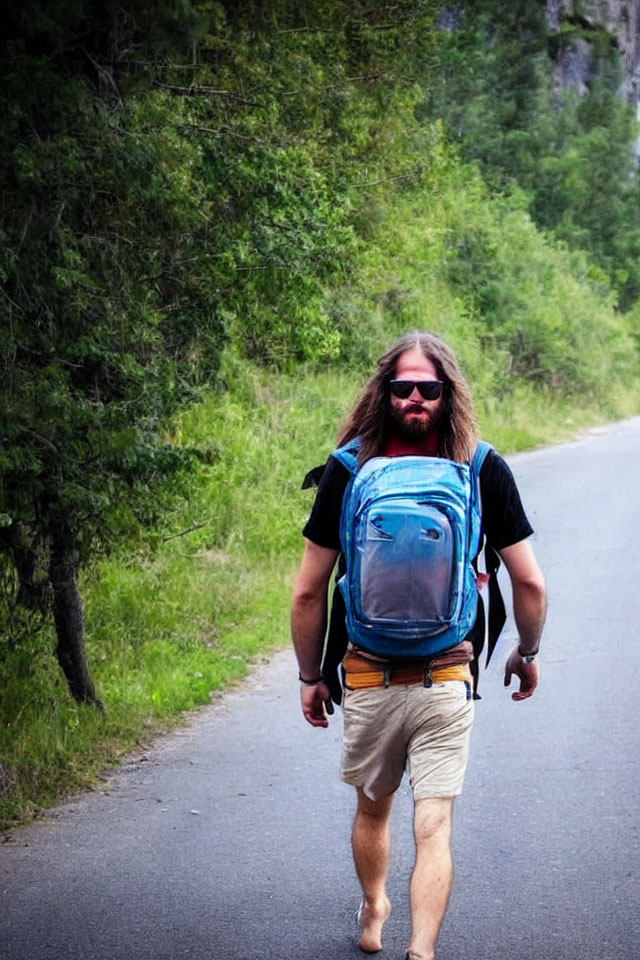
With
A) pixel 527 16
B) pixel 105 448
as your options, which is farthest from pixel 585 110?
pixel 105 448

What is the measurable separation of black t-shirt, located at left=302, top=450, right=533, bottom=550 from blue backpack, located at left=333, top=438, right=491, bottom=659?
3.8 inches

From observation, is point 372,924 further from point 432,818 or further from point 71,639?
point 71,639

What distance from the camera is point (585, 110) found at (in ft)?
164

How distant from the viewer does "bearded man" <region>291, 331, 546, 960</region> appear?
13.6ft

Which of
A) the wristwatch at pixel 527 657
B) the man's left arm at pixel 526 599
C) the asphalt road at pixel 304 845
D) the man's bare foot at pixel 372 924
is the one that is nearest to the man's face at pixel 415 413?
the man's left arm at pixel 526 599

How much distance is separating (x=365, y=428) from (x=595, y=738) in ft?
12.9

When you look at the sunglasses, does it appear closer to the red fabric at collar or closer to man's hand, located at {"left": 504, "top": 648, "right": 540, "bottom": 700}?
the red fabric at collar

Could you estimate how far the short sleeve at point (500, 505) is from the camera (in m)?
4.22

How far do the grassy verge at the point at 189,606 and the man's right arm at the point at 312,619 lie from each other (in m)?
2.37

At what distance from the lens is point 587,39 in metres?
52.7

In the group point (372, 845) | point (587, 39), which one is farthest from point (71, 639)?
point (587, 39)

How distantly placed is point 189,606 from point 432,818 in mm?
6638

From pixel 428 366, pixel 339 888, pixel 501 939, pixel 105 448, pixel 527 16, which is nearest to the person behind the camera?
pixel 428 366

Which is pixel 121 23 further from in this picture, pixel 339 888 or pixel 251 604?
pixel 251 604
